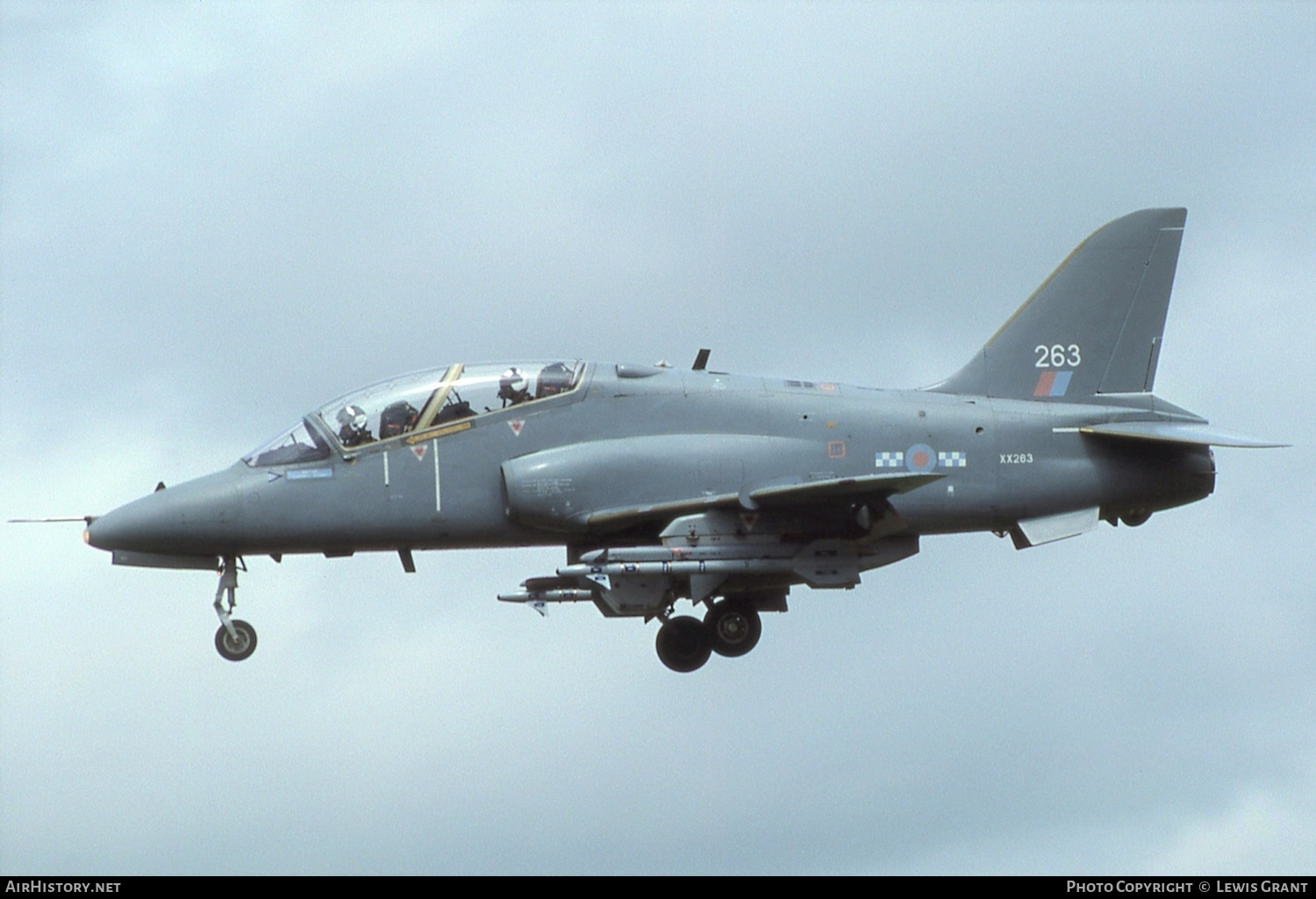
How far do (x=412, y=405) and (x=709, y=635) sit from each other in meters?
5.52

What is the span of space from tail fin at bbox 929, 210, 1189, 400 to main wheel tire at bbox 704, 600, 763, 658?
4.53 m

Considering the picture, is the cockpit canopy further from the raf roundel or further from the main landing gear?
the raf roundel

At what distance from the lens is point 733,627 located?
30.3 metres

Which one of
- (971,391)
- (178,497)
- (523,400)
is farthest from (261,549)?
(971,391)

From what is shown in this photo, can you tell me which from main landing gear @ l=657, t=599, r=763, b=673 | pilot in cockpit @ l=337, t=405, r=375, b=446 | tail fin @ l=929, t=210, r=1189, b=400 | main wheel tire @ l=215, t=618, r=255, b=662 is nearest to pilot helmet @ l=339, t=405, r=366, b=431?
pilot in cockpit @ l=337, t=405, r=375, b=446

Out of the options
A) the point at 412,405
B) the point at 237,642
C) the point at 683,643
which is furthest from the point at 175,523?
the point at 683,643

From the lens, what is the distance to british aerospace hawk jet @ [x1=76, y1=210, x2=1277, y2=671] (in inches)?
1137

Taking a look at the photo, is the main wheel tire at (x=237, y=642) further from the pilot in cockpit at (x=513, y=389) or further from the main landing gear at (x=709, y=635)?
the main landing gear at (x=709, y=635)

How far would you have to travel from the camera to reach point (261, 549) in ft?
96.1

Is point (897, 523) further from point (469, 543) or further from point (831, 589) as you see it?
point (469, 543)

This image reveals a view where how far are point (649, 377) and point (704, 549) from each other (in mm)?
2838

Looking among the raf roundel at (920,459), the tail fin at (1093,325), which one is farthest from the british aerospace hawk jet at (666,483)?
the tail fin at (1093,325)

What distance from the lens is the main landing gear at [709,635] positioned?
3011 centimetres
